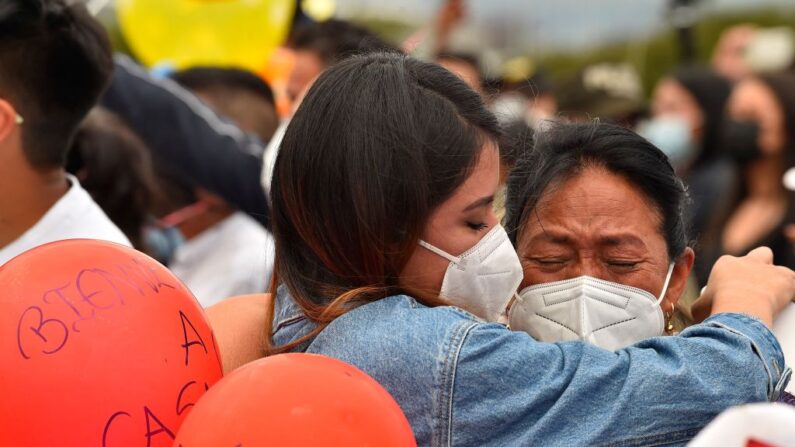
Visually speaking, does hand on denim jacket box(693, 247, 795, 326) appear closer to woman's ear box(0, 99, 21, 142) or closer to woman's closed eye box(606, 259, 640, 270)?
woman's closed eye box(606, 259, 640, 270)

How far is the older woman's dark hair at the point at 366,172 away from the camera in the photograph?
1.96m

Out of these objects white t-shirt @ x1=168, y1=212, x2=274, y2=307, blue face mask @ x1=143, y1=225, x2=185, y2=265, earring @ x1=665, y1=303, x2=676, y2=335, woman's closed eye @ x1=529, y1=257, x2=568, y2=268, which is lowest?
blue face mask @ x1=143, y1=225, x2=185, y2=265

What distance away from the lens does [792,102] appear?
222 inches

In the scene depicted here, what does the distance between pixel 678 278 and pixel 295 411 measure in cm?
125

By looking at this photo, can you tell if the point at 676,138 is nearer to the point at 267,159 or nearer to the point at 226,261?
the point at 267,159

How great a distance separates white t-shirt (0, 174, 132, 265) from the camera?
2895mm

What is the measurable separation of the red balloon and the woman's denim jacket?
0.30 meters

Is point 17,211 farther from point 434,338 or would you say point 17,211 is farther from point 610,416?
point 610,416

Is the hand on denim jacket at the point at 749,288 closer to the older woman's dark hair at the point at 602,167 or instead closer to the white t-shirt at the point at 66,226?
the older woman's dark hair at the point at 602,167

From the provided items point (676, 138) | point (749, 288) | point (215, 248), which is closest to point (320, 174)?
point (749, 288)

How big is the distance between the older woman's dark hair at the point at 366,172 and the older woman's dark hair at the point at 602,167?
15.3 inches

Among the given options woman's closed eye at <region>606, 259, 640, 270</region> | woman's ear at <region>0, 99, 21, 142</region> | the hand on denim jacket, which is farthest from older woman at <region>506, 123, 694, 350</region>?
woman's ear at <region>0, 99, 21, 142</region>

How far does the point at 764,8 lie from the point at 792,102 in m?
6.37

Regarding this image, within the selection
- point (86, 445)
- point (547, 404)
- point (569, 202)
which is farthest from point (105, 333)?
point (569, 202)
